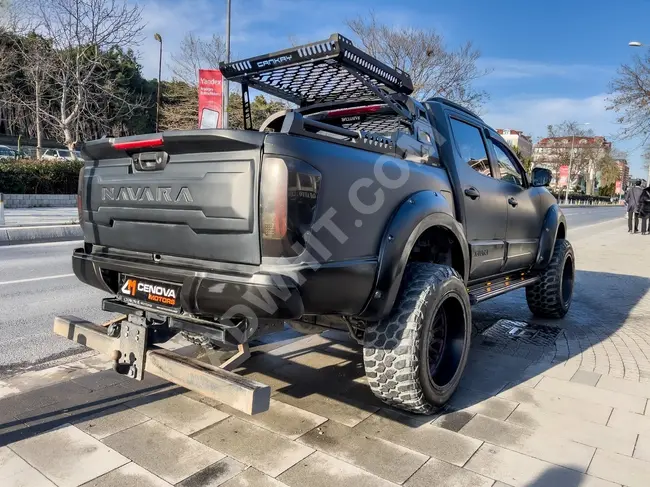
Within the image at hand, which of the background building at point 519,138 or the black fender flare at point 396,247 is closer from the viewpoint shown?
the black fender flare at point 396,247

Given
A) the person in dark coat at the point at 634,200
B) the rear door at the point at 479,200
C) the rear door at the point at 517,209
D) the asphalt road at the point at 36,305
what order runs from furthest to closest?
1. the person in dark coat at the point at 634,200
2. the rear door at the point at 517,209
3. the asphalt road at the point at 36,305
4. the rear door at the point at 479,200

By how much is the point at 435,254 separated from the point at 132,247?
7.16 ft

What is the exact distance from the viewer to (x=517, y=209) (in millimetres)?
4984

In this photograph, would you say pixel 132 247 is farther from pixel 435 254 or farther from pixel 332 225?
pixel 435 254

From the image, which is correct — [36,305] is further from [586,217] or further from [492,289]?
[586,217]

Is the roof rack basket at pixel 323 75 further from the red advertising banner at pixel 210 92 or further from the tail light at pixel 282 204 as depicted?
the red advertising banner at pixel 210 92

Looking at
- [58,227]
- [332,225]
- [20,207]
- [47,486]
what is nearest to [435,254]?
[332,225]

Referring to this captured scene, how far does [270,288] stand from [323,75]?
204cm

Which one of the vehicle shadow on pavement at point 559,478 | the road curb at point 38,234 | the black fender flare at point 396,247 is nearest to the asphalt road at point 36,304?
the road curb at point 38,234

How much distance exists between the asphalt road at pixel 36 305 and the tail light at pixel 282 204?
2813mm

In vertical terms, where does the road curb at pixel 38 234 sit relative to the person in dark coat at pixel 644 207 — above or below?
below

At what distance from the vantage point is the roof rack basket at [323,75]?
9.87 feet

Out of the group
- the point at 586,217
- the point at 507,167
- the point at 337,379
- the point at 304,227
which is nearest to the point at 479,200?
the point at 507,167

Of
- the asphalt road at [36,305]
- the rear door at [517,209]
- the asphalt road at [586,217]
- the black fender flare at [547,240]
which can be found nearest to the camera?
the asphalt road at [36,305]
